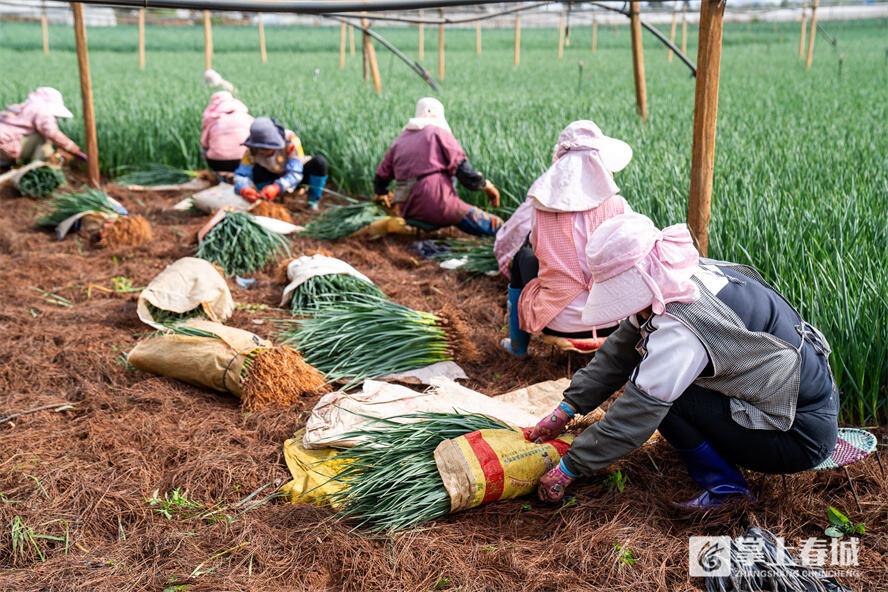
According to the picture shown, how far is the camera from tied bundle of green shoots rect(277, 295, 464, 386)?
3.52 meters

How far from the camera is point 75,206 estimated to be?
5.92 m

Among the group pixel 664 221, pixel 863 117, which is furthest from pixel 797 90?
pixel 664 221

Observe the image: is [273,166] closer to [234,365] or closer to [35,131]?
[35,131]

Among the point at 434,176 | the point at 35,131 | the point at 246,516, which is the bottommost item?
the point at 246,516

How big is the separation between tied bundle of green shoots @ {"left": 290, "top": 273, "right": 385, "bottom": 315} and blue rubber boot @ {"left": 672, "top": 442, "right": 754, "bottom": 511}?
80.2 inches

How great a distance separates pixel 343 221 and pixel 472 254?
3.81 ft

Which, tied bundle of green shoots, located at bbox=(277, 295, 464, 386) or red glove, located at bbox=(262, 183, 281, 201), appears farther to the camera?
red glove, located at bbox=(262, 183, 281, 201)

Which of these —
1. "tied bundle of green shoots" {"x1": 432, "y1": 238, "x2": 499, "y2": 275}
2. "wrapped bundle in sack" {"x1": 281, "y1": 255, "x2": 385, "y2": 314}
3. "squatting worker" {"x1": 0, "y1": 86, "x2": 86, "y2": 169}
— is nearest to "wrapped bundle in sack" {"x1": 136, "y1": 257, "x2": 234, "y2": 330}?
"wrapped bundle in sack" {"x1": 281, "y1": 255, "x2": 385, "y2": 314}

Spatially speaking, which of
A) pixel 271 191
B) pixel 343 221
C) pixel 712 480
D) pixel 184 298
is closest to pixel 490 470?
pixel 712 480

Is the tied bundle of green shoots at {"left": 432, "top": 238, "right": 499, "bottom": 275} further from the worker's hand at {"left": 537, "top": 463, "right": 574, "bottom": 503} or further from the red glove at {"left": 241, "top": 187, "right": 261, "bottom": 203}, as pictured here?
the worker's hand at {"left": 537, "top": 463, "right": 574, "bottom": 503}

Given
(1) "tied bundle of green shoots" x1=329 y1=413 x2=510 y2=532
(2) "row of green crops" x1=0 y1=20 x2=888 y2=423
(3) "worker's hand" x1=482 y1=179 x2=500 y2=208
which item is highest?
(2) "row of green crops" x1=0 y1=20 x2=888 y2=423

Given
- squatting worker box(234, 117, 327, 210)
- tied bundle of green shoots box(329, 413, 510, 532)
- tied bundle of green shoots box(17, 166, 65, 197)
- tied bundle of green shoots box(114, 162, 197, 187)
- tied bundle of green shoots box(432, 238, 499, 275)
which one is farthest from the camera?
tied bundle of green shoots box(114, 162, 197, 187)

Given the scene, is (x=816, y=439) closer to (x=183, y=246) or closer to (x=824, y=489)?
(x=824, y=489)

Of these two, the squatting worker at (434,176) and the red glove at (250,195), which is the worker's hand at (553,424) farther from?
the red glove at (250,195)
